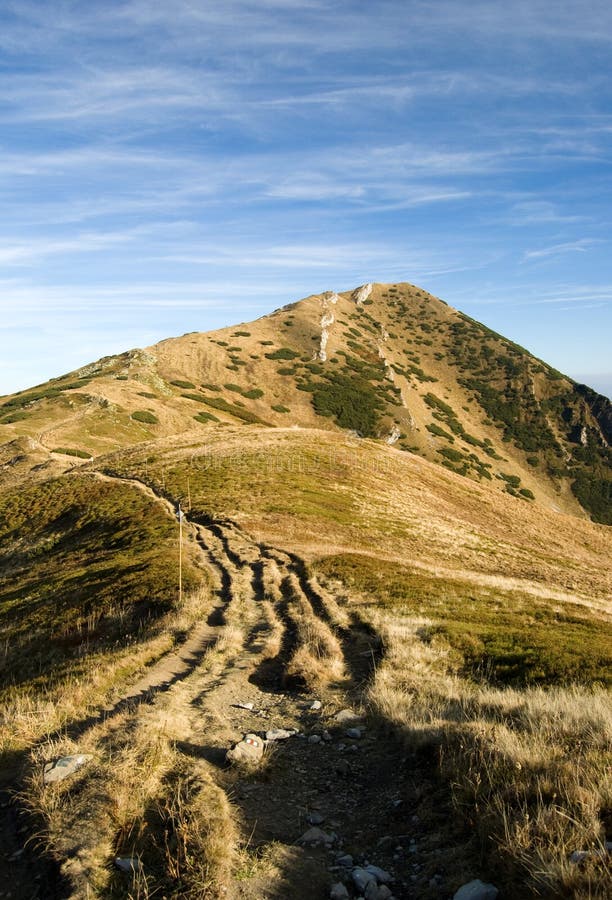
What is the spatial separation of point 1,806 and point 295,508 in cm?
3479

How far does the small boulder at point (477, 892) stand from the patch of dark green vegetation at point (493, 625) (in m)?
9.24

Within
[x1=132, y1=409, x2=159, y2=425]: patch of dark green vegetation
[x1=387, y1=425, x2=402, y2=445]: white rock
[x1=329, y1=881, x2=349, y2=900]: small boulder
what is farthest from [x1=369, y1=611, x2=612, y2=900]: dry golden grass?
[x1=387, y1=425, x2=402, y2=445]: white rock

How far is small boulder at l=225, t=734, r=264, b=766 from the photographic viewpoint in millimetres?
9344

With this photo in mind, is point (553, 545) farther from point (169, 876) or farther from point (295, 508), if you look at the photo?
point (169, 876)

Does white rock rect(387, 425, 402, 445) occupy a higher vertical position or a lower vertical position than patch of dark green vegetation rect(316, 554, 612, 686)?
higher

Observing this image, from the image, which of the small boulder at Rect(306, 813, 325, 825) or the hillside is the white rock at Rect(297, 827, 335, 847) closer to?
the hillside

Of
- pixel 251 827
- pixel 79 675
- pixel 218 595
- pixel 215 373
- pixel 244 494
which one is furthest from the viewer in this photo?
pixel 215 373

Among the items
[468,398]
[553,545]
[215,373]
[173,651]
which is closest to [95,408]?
[215,373]

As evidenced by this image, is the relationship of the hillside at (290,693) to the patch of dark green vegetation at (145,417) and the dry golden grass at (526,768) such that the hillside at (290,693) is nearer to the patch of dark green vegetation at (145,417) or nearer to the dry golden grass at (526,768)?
the dry golden grass at (526,768)

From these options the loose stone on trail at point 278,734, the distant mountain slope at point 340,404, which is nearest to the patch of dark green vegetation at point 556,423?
the distant mountain slope at point 340,404

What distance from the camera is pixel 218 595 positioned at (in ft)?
76.9

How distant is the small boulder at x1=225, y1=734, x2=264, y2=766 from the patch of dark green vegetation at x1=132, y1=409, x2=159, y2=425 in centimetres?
8860

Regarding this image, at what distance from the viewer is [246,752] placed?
954 centimetres

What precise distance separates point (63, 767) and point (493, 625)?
16598 millimetres
